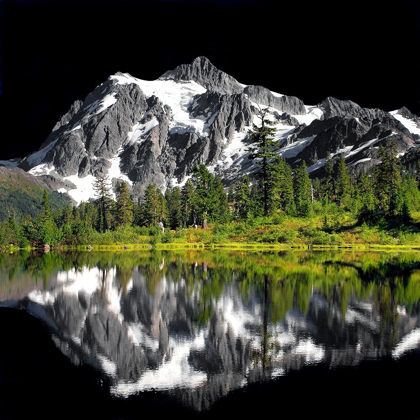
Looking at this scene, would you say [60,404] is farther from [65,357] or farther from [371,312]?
[371,312]

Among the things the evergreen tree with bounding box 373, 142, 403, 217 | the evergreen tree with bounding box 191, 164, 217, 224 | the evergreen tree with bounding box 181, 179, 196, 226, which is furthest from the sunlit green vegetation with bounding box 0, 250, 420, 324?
the evergreen tree with bounding box 181, 179, 196, 226

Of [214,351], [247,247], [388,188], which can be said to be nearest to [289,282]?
[214,351]

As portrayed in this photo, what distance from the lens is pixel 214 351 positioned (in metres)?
11.2

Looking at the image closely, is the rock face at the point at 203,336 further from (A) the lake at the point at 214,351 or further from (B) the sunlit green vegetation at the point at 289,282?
(B) the sunlit green vegetation at the point at 289,282

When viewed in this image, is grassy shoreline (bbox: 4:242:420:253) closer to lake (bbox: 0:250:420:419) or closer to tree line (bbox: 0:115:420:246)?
tree line (bbox: 0:115:420:246)

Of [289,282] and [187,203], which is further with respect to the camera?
[187,203]

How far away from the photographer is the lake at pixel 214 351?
8.30m

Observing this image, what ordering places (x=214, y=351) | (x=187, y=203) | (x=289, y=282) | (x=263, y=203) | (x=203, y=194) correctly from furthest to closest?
(x=187, y=203) < (x=203, y=194) < (x=263, y=203) < (x=289, y=282) < (x=214, y=351)

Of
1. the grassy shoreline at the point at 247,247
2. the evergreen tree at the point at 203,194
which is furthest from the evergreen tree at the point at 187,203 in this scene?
the grassy shoreline at the point at 247,247

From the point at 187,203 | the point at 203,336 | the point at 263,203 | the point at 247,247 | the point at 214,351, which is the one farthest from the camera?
the point at 187,203

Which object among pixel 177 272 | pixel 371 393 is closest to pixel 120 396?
pixel 371 393

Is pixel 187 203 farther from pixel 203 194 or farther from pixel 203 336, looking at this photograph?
pixel 203 336

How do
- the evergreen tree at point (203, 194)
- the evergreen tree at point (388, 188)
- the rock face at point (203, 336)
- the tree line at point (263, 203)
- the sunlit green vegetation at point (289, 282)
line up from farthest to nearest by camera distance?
the evergreen tree at point (203, 194), the tree line at point (263, 203), the evergreen tree at point (388, 188), the sunlit green vegetation at point (289, 282), the rock face at point (203, 336)

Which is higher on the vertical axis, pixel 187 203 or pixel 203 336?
pixel 187 203
